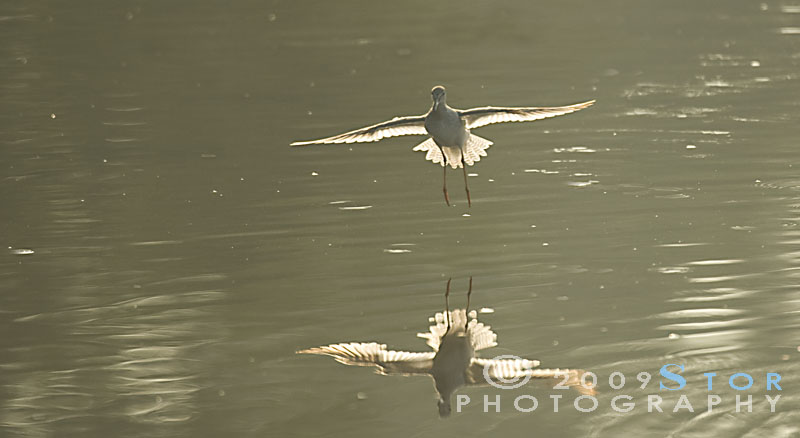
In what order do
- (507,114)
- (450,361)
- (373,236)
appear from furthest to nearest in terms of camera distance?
(373,236), (507,114), (450,361)

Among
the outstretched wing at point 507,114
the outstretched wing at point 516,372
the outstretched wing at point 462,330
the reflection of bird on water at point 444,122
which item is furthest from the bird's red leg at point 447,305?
the outstretched wing at point 507,114

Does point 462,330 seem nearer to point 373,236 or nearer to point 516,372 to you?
point 516,372

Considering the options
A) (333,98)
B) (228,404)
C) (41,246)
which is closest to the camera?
(228,404)

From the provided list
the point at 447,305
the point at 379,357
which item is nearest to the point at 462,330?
the point at 447,305

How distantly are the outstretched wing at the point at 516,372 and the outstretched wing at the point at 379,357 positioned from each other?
256mm

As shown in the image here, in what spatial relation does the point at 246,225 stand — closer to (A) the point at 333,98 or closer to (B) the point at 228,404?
(B) the point at 228,404

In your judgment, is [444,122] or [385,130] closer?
[444,122]

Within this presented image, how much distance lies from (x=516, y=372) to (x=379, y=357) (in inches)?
29.5

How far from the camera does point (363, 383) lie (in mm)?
6156

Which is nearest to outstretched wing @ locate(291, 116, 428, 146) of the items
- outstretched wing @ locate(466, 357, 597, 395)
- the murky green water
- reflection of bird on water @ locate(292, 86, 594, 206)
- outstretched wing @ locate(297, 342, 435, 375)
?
reflection of bird on water @ locate(292, 86, 594, 206)

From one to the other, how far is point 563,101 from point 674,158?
2.87m

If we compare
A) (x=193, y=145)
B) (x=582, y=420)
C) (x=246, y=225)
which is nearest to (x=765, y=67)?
(x=193, y=145)

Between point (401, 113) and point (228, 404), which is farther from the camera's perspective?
point (401, 113)

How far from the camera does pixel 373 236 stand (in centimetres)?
877
